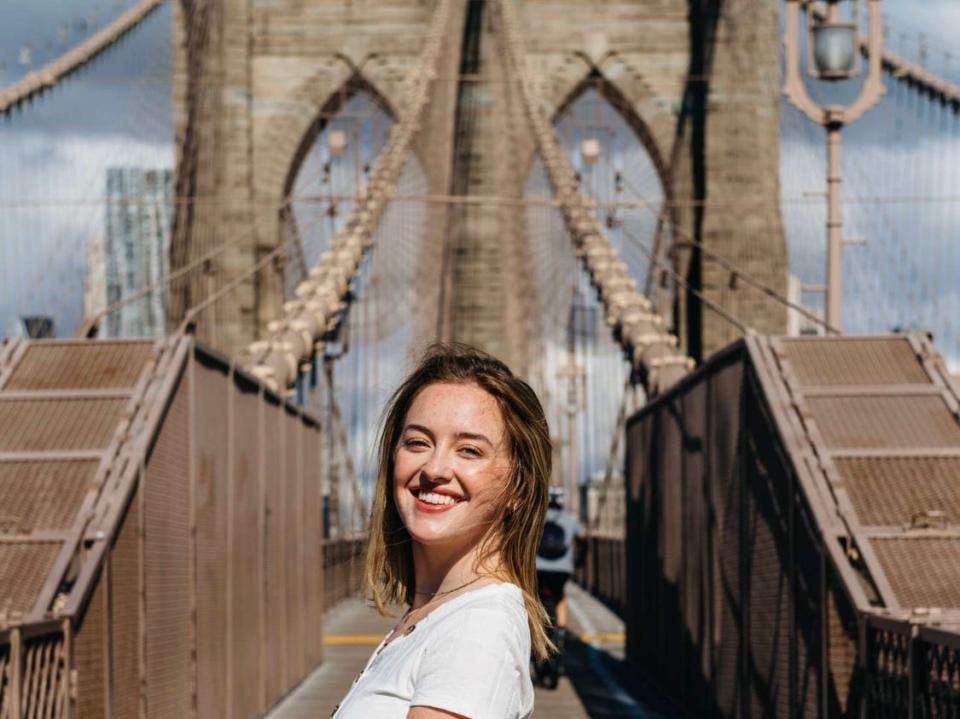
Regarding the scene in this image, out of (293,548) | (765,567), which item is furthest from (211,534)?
(293,548)

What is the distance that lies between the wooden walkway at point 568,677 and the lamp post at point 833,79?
9.16 ft

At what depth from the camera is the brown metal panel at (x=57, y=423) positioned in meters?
7.84

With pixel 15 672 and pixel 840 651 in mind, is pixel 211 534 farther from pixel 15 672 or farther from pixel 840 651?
pixel 15 672

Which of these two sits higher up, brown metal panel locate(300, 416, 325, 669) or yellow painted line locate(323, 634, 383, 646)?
brown metal panel locate(300, 416, 325, 669)

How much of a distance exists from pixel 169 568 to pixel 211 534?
1.05m

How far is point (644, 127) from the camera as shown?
127 feet

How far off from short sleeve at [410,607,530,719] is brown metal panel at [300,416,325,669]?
1121 cm

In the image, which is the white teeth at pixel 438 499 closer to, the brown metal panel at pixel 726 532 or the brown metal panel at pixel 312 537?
the brown metal panel at pixel 726 532

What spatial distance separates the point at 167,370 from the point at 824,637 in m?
2.61

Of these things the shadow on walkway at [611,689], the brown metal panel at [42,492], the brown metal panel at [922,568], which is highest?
the brown metal panel at [42,492]

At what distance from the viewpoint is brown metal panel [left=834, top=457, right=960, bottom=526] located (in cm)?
735

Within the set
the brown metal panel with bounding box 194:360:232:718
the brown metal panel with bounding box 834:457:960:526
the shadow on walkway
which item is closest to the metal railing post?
the brown metal panel with bounding box 194:360:232:718

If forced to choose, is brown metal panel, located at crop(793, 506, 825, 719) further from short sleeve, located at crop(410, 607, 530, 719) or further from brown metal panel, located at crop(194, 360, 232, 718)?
short sleeve, located at crop(410, 607, 530, 719)

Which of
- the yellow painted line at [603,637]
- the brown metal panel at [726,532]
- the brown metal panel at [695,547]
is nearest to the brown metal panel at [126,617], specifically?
the brown metal panel at [726,532]
